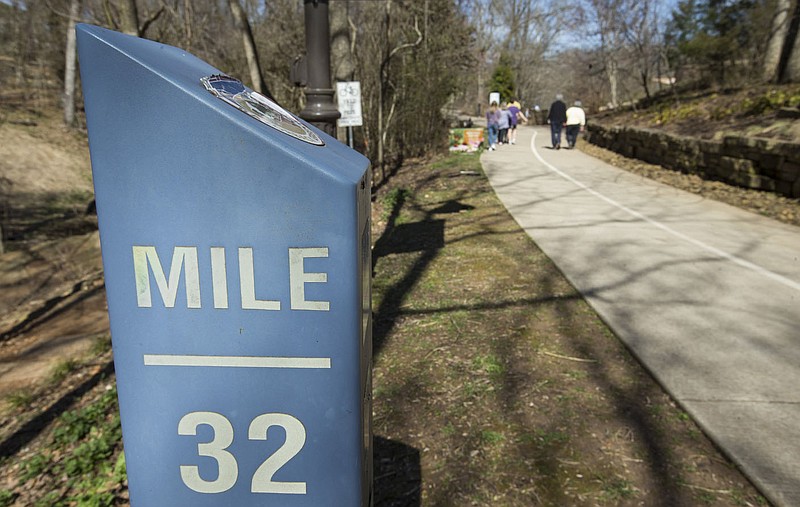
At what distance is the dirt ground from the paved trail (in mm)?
190

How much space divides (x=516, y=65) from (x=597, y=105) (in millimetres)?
21466

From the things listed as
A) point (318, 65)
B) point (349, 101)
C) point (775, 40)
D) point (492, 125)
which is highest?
point (775, 40)

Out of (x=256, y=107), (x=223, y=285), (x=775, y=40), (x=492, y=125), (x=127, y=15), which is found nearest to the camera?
(x=223, y=285)

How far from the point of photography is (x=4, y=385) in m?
5.71

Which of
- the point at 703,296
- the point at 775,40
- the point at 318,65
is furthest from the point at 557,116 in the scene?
the point at 318,65

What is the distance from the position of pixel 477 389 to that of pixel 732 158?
10108 mm

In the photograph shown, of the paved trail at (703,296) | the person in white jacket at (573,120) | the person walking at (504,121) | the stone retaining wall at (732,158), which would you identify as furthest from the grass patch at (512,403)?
the person walking at (504,121)

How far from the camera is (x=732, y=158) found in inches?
464

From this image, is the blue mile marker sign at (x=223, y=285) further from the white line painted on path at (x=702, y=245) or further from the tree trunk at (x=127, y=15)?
the tree trunk at (x=127, y=15)

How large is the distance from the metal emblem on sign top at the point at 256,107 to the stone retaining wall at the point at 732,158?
1060cm

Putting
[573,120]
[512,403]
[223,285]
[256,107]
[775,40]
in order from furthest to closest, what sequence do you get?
1. [573,120]
2. [775,40]
3. [512,403]
4. [256,107]
5. [223,285]

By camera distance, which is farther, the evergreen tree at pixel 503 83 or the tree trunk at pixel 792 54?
the evergreen tree at pixel 503 83

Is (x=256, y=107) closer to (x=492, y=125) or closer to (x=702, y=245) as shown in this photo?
(x=702, y=245)

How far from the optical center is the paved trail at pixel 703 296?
11.5ft
